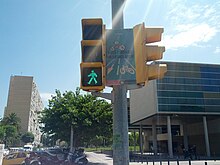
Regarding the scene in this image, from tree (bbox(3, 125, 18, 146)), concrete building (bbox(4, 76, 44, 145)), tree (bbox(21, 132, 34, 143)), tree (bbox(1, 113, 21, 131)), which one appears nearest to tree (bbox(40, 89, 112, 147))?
tree (bbox(3, 125, 18, 146))

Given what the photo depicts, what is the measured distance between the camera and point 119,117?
366 cm

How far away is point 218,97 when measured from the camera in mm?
37969

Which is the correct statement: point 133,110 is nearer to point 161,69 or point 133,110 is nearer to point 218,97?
point 218,97

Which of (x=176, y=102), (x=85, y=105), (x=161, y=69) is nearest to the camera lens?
(x=161, y=69)

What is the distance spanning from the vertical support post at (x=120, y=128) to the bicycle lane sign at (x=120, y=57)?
0.22 meters

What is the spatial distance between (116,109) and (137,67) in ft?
2.41

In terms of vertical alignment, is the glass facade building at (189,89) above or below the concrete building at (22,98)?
below

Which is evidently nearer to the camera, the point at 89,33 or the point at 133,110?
the point at 89,33

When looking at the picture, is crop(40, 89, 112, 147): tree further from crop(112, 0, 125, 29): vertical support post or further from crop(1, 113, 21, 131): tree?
crop(1, 113, 21, 131): tree

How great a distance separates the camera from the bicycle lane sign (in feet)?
11.9

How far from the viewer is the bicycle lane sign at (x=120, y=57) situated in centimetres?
362

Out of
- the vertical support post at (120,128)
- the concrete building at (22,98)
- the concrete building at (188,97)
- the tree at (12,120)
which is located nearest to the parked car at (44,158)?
the vertical support post at (120,128)

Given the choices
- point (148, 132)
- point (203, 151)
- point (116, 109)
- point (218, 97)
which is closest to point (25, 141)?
point (148, 132)

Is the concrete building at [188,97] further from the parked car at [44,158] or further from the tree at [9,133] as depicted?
the tree at [9,133]
